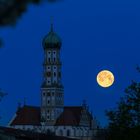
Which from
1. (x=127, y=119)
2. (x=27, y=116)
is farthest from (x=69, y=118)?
(x=127, y=119)

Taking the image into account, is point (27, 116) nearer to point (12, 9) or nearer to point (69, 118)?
point (69, 118)

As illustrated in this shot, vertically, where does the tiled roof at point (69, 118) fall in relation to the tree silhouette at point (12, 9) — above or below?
above

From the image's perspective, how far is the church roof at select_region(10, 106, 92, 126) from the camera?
187125 millimetres

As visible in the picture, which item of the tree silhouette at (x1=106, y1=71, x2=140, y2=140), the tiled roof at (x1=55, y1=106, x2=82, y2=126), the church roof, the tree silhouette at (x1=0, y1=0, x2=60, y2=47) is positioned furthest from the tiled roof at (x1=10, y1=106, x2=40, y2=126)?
the tree silhouette at (x1=0, y1=0, x2=60, y2=47)

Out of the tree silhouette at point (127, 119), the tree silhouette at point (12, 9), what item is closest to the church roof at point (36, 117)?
the tree silhouette at point (127, 119)

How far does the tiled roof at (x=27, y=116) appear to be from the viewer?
186375 millimetres

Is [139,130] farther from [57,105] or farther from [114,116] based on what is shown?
[57,105]

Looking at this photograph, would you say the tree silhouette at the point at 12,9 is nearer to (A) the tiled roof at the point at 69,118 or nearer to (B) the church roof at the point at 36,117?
(B) the church roof at the point at 36,117

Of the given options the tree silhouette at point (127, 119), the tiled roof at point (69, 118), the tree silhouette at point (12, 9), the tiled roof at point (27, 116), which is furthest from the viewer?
the tiled roof at point (69, 118)

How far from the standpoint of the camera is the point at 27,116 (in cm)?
18712

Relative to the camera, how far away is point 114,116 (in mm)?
32844

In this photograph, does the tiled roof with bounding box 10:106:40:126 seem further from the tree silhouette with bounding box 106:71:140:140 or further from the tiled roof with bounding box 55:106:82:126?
the tree silhouette with bounding box 106:71:140:140

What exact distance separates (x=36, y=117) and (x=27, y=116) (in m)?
4.93

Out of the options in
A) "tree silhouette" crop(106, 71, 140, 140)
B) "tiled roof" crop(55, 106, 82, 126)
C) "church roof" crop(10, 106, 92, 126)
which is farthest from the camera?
"tiled roof" crop(55, 106, 82, 126)
